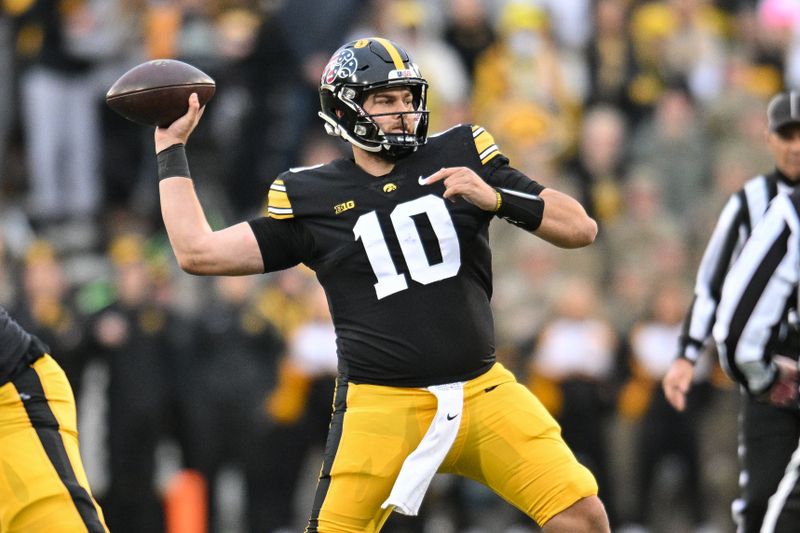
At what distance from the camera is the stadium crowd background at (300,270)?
10.1 meters

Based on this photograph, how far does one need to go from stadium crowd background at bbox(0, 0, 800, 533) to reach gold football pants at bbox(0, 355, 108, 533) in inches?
171

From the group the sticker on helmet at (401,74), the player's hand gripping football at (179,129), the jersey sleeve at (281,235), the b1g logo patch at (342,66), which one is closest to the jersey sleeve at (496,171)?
the sticker on helmet at (401,74)

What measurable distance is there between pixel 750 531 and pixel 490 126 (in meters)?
5.49

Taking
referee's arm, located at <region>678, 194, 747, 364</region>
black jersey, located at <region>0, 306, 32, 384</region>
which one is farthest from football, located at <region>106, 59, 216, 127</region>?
referee's arm, located at <region>678, 194, 747, 364</region>

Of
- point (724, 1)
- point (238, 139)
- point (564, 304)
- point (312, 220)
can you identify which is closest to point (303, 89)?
point (238, 139)

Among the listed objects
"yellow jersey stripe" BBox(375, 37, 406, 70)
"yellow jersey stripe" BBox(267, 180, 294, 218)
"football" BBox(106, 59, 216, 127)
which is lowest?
"yellow jersey stripe" BBox(267, 180, 294, 218)

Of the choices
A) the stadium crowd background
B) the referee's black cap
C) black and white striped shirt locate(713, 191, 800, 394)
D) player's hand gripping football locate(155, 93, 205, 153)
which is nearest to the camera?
player's hand gripping football locate(155, 93, 205, 153)

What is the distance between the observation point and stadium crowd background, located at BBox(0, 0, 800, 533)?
10.1 m

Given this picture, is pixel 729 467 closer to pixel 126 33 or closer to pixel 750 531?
pixel 750 531

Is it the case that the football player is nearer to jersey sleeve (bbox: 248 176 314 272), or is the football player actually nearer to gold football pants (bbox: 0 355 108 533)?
jersey sleeve (bbox: 248 176 314 272)

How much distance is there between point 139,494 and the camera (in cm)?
1005

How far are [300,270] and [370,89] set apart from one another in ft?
16.0

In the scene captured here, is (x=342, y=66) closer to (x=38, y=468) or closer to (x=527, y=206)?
(x=527, y=206)

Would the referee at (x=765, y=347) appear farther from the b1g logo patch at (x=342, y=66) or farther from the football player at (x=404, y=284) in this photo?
the b1g logo patch at (x=342, y=66)
